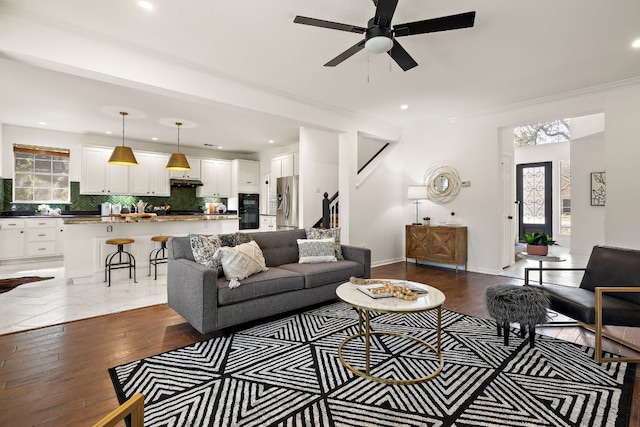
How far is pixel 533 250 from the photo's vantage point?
364cm

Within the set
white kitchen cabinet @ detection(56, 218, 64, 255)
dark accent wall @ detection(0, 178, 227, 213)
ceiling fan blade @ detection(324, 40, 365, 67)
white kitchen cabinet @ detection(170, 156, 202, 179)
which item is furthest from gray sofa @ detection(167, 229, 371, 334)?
dark accent wall @ detection(0, 178, 227, 213)

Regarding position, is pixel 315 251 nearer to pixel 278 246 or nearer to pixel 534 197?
pixel 278 246

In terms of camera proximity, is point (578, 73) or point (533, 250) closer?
point (533, 250)

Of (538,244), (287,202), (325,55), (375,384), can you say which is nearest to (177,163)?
(287,202)

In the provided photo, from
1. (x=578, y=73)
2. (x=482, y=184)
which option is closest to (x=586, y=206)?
(x=482, y=184)

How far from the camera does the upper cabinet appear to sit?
8.55 meters

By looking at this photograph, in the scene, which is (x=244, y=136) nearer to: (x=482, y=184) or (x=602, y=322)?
(x=482, y=184)

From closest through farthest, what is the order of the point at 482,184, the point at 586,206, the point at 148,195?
1. the point at 482,184
2. the point at 586,206
3. the point at 148,195

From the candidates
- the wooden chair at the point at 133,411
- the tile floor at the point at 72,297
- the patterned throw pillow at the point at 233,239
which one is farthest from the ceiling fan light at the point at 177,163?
the wooden chair at the point at 133,411

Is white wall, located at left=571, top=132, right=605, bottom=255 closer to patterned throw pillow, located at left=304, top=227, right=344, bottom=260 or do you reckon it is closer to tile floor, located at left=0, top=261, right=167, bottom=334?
patterned throw pillow, located at left=304, top=227, right=344, bottom=260

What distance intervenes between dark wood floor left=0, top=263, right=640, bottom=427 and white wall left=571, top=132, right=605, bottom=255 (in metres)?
5.07

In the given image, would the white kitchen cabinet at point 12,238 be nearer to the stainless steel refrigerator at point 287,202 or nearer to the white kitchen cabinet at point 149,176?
the white kitchen cabinet at point 149,176

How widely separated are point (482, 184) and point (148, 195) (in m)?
7.37

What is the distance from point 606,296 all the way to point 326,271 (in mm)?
2509
